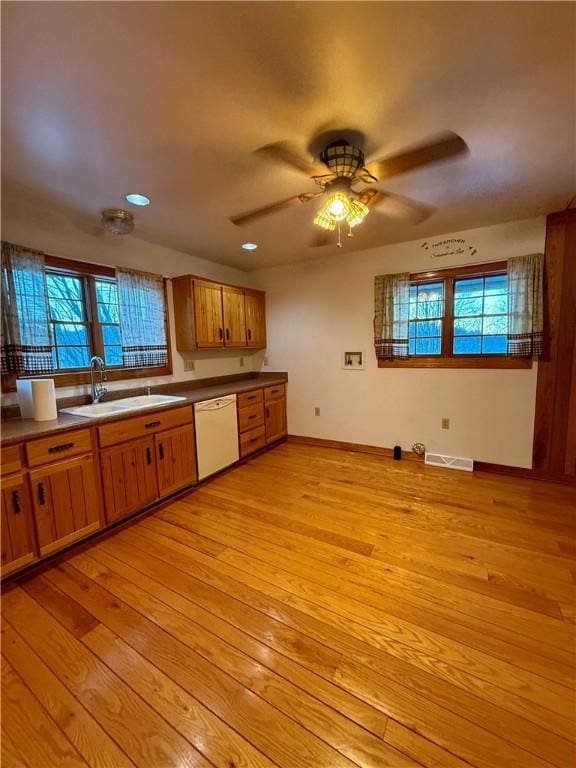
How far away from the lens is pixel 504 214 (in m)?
2.81

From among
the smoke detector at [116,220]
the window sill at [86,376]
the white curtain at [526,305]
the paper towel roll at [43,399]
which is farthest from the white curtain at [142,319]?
the white curtain at [526,305]

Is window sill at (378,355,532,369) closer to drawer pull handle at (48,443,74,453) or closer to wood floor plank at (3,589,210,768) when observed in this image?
drawer pull handle at (48,443,74,453)

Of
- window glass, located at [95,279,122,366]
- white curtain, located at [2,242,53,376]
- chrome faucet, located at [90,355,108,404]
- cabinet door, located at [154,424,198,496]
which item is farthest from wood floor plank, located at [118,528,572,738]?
window glass, located at [95,279,122,366]

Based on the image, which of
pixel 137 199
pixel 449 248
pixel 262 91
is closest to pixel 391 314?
pixel 449 248

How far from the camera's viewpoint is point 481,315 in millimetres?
3232

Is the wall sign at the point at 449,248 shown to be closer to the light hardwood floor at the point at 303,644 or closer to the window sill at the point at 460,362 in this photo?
the window sill at the point at 460,362

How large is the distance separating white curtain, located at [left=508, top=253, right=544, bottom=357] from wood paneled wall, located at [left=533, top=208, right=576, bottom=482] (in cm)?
10

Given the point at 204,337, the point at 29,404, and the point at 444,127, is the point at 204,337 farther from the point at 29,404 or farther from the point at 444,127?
the point at 444,127

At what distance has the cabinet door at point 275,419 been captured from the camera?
418 cm

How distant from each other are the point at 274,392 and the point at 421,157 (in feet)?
10.4

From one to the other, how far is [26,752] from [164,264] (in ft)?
11.5


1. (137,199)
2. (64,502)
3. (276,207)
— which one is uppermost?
(137,199)

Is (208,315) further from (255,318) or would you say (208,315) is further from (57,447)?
(57,447)

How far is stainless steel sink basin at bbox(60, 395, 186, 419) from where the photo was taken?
2.44m
